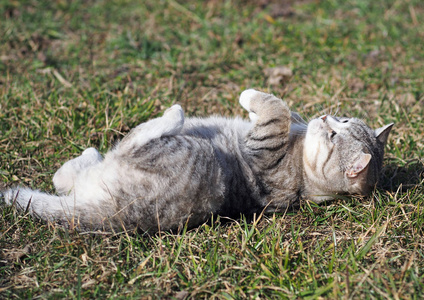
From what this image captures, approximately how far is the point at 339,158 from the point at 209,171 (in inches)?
42.2

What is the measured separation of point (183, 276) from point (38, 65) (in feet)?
11.6

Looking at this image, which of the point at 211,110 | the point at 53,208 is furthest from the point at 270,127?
the point at 53,208

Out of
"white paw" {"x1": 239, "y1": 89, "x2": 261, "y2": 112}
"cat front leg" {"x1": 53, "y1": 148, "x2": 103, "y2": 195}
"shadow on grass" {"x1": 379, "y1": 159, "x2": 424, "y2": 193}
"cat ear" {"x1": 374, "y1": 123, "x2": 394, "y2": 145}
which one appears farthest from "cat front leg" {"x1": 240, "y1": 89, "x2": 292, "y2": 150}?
"cat front leg" {"x1": 53, "y1": 148, "x2": 103, "y2": 195}

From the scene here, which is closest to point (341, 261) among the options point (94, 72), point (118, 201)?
point (118, 201)

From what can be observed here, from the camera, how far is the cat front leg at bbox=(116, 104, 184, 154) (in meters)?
3.20

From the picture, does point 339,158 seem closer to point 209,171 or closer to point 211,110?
point 209,171

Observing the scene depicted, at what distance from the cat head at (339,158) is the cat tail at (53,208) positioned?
1724 millimetres

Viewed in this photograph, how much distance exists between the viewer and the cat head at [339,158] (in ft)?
11.0

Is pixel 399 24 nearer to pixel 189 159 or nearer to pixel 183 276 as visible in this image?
pixel 189 159

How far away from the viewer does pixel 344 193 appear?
11.5ft

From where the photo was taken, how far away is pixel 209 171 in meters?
3.13

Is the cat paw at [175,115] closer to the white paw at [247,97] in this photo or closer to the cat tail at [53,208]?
the white paw at [247,97]

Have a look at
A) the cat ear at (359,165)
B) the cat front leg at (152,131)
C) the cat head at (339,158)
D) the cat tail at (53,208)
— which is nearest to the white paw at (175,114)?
the cat front leg at (152,131)

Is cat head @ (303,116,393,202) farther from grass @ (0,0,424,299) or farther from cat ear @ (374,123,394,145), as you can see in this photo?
grass @ (0,0,424,299)
